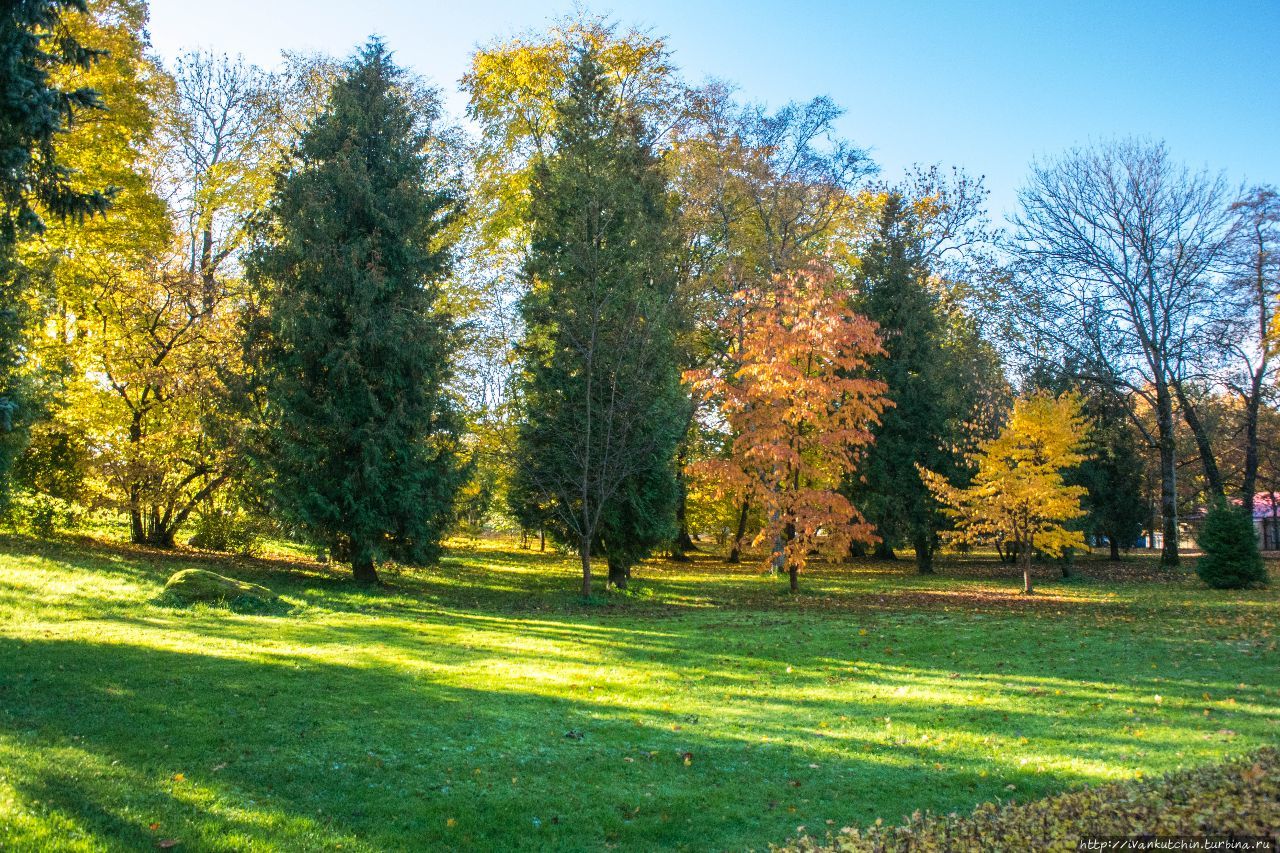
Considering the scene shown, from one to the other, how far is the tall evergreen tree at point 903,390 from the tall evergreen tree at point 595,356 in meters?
11.9

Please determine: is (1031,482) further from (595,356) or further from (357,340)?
(357,340)

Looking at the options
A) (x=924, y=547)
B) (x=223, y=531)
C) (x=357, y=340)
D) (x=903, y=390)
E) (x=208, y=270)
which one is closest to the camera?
(x=357, y=340)

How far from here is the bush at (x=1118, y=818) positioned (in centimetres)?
331

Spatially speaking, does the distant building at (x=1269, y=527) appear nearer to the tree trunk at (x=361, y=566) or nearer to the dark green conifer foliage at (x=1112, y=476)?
the dark green conifer foliage at (x=1112, y=476)

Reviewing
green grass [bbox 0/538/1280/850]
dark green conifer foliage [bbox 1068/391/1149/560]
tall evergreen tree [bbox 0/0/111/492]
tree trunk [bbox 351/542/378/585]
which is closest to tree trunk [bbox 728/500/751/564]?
dark green conifer foliage [bbox 1068/391/1149/560]

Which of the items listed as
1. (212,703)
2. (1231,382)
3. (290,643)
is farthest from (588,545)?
(1231,382)

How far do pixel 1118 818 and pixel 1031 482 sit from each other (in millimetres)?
18052

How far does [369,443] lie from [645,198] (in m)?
10.0

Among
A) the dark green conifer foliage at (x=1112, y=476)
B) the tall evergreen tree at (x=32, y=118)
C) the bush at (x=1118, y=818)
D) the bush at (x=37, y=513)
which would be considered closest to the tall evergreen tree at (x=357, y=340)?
the bush at (x=37, y=513)

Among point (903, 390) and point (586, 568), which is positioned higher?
point (903, 390)

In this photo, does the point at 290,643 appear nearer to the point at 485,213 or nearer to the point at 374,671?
the point at 374,671

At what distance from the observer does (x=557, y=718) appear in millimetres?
7148

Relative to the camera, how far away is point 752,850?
15.2ft

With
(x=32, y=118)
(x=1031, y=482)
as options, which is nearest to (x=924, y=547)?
(x=1031, y=482)
